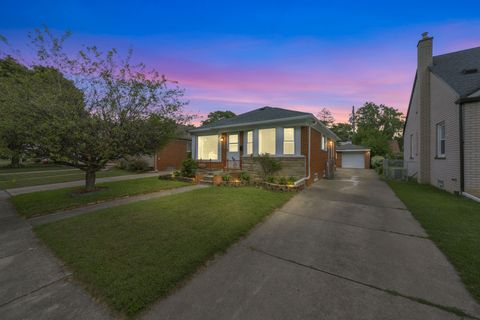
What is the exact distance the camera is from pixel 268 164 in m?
9.26

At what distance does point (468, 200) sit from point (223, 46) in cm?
1280

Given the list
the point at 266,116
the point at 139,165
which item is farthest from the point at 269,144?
the point at 139,165

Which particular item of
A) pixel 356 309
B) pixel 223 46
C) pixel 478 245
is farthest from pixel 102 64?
pixel 478 245

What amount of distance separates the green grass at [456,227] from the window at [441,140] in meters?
2.96

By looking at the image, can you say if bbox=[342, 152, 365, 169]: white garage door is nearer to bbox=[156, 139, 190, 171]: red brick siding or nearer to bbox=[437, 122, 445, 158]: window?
bbox=[437, 122, 445, 158]: window

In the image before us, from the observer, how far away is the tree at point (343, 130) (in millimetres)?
43594

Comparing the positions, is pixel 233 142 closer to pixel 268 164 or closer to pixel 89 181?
pixel 268 164

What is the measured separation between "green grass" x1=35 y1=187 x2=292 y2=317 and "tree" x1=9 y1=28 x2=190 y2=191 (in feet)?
8.22

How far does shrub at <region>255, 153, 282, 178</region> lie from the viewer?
30.3 ft

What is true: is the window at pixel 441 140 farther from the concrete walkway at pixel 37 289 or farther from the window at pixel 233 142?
the concrete walkway at pixel 37 289

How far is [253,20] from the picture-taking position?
10430mm

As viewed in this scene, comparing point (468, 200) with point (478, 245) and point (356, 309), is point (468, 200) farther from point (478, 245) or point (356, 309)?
point (356, 309)

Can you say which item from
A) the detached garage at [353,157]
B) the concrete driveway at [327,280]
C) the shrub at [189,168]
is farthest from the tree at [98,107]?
the detached garage at [353,157]

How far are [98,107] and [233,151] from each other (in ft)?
23.1
